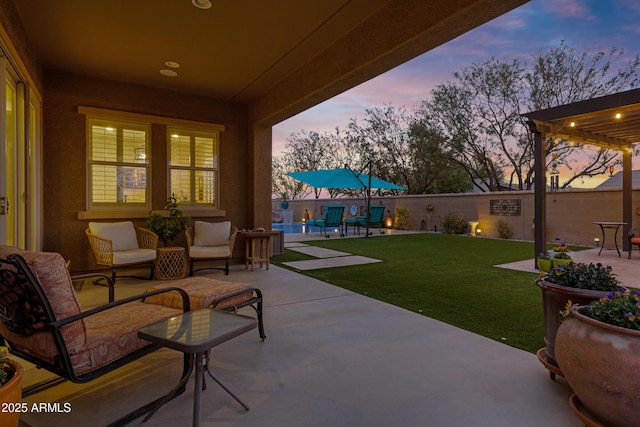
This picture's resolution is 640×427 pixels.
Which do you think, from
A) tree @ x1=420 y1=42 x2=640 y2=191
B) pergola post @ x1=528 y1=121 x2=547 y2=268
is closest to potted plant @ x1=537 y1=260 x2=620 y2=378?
pergola post @ x1=528 y1=121 x2=547 y2=268

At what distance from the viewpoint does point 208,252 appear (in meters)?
5.44

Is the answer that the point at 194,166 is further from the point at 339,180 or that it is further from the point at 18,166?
the point at 339,180

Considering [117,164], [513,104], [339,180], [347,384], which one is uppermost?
[513,104]

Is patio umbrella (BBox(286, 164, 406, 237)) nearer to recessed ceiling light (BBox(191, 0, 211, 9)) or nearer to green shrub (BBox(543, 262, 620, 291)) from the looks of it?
recessed ceiling light (BBox(191, 0, 211, 9))

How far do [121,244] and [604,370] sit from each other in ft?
18.4

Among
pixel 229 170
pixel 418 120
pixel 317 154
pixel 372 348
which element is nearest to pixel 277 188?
pixel 317 154

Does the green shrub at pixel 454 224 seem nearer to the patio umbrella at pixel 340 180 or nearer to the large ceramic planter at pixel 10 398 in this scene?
the patio umbrella at pixel 340 180

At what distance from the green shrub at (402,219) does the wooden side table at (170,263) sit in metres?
10.5

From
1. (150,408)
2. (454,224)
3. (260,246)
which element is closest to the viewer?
(150,408)

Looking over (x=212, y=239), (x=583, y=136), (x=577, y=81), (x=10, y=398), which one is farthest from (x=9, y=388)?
(x=577, y=81)

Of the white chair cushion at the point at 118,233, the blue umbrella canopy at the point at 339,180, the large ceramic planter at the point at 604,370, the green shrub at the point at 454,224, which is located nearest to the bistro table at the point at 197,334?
the large ceramic planter at the point at 604,370

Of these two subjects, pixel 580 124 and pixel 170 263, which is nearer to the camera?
pixel 170 263

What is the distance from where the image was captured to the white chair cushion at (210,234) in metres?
5.89

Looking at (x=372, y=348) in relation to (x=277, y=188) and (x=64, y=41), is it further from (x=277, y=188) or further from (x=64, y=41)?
(x=277, y=188)
